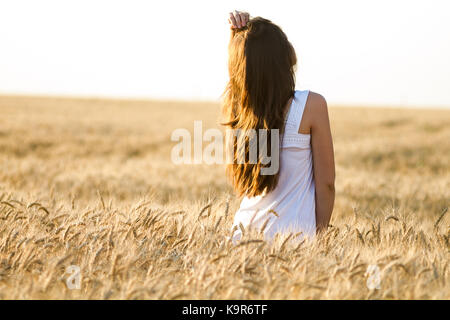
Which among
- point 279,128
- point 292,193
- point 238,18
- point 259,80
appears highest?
point 238,18

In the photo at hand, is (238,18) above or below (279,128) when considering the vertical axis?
above

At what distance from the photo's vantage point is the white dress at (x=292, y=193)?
2658 millimetres

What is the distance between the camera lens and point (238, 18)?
274cm

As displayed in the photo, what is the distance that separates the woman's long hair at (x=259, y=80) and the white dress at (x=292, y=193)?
5cm

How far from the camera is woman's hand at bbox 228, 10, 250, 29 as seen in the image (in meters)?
2.73

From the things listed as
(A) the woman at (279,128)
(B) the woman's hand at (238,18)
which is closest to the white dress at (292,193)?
(A) the woman at (279,128)

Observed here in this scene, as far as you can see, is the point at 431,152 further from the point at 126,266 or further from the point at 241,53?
the point at 126,266

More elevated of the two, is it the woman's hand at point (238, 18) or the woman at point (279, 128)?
the woman's hand at point (238, 18)

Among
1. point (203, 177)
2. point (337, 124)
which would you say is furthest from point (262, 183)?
point (337, 124)

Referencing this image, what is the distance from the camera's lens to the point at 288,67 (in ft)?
8.69

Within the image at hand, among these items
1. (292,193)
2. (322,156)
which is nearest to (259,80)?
(322,156)

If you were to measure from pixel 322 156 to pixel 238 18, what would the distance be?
0.88 meters

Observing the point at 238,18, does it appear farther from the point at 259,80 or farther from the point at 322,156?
the point at 322,156

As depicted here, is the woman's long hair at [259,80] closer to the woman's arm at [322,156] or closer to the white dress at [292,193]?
the white dress at [292,193]
